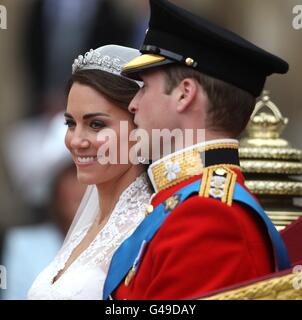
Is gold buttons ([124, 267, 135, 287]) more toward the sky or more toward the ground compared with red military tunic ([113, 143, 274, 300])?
more toward the ground

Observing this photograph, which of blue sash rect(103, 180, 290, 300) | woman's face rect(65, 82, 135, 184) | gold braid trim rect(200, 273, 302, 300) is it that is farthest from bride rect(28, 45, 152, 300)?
gold braid trim rect(200, 273, 302, 300)

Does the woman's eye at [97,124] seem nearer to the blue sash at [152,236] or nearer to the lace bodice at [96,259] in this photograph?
the lace bodice at [96,259]

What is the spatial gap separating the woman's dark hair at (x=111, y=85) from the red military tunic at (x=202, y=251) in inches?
23.4

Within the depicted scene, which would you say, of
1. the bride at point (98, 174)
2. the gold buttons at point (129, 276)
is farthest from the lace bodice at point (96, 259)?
the gold buttons at point (129, 276)

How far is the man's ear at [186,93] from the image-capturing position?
68.0 inches

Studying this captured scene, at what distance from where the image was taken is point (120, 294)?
5.91ft

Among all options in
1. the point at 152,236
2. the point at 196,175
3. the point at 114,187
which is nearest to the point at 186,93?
the point at 196,175

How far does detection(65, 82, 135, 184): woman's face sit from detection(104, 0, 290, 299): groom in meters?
0.35

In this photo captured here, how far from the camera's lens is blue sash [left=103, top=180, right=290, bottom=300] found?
172 centimetres

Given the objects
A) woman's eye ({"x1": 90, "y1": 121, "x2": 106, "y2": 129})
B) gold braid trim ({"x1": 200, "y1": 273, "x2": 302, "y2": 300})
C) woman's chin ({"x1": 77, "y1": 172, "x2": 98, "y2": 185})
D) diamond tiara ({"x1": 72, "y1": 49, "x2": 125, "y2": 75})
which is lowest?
gold braid trim ({"x1": 200, "y1": 273, "x2": 302, "y2": 300})

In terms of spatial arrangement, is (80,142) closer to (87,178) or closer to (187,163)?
(87,178)

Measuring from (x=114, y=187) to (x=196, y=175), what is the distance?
571 mm

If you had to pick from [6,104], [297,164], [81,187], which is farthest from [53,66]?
[297,164]

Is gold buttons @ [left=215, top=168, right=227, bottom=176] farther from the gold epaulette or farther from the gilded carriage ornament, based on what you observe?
the gilded carriage ornament
